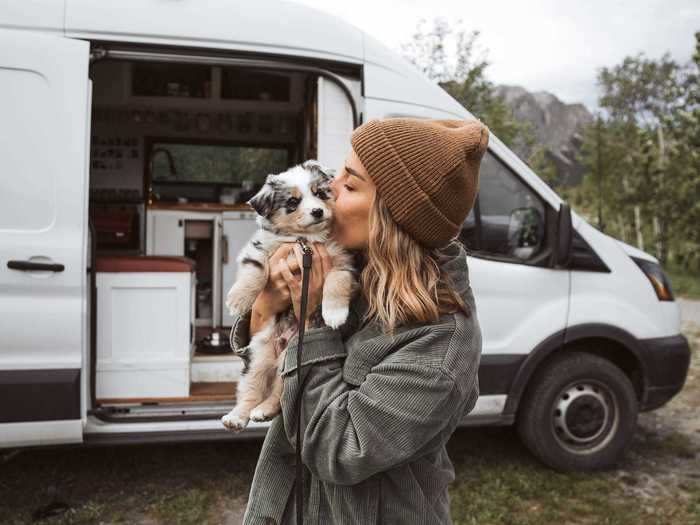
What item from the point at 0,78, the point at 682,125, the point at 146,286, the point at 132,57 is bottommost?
the point at 146,286

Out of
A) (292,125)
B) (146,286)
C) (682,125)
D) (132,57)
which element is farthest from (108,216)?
(682,125)

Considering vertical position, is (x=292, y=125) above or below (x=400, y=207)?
above

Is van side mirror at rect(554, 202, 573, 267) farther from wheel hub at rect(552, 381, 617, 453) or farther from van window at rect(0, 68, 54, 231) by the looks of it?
van window at rect(0, 68, 54, 231)

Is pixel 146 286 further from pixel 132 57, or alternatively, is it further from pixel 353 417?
pixel 353 417

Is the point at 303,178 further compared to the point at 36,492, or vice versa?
the point at 36,492

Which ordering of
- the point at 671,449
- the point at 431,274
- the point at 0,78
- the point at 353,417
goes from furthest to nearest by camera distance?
the point at 671,449 < the point at 0,78 < the point at 431,274 < the point at 353,417

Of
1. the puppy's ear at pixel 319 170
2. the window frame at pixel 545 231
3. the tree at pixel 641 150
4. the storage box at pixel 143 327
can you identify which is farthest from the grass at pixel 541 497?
the tree at pixel 641 150

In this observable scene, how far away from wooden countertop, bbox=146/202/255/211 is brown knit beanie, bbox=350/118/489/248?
5.75 meters

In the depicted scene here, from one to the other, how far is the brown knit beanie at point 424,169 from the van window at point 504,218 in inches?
106

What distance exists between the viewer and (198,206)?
23.3ft

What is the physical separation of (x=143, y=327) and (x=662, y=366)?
3532 mm

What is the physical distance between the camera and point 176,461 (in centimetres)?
447

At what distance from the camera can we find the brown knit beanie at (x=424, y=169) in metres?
1.30

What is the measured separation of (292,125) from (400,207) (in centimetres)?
659
